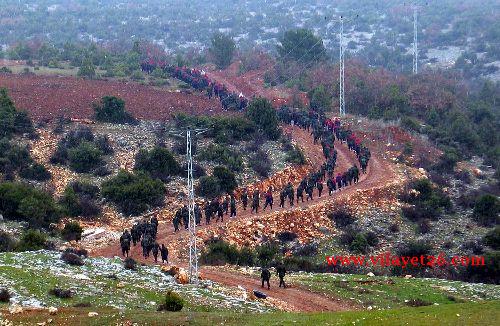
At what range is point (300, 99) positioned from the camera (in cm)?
6888

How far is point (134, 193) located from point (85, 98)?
2110 cm

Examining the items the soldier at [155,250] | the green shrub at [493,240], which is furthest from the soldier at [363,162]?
the soldier at [155,250]

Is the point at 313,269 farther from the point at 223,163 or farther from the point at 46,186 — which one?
the point at 46,186

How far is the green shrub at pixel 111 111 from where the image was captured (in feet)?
180

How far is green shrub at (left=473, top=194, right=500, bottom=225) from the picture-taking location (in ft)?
142

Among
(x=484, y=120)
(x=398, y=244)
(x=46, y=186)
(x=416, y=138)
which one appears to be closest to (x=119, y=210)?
(x=46, y=186)

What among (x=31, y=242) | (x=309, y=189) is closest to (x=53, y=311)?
(x=31, y=242)

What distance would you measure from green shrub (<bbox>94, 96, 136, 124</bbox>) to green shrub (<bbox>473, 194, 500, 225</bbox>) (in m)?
26.5

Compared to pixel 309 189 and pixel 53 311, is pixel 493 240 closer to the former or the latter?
pixel 309 189

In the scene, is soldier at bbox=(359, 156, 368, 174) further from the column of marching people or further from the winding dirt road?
the winding dirt road

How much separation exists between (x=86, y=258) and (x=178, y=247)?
7.29 m

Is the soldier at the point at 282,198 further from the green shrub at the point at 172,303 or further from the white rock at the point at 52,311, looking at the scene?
the white rock at the point at 52,311

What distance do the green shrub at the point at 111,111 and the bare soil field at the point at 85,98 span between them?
128 centimetres

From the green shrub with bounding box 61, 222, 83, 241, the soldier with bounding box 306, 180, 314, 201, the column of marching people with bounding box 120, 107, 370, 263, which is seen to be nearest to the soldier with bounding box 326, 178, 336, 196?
the column of marching people with bounding box 120, 107, 370, 263
